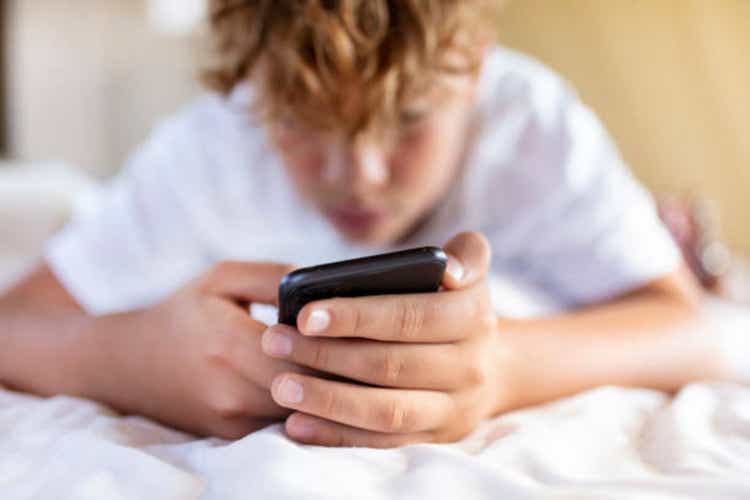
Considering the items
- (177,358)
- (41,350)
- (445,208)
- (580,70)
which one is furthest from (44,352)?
(580,70)

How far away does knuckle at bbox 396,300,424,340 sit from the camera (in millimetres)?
477

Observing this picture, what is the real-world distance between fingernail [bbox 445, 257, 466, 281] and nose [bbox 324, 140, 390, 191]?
1.00 feet

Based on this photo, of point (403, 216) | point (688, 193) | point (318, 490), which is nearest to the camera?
point (318, 490)

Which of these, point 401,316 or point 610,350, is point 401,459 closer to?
point 401,316

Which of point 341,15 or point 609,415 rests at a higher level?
point 341,15

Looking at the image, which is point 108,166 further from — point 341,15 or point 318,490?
point 318,490

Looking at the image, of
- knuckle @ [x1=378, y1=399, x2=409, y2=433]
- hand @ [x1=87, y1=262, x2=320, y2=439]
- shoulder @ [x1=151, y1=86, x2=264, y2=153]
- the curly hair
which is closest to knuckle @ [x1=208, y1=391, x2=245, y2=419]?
hand @ [x1=87, y1=262, x2=320, y2=439]

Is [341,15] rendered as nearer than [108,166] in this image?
Yes

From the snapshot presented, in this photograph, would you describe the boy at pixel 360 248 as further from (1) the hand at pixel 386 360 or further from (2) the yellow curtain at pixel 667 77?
(2) the yellow curtain at pixel 667 77

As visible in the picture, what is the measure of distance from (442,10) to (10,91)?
2.27m

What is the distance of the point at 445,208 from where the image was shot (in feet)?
3.67

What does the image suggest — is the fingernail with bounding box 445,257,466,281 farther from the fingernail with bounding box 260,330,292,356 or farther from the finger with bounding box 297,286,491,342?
the fingernail with bounding box 260,330,292,356

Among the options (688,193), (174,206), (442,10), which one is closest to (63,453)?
(442,10)

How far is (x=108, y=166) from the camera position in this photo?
2650 mm
